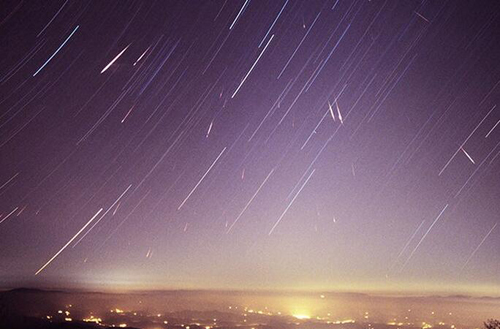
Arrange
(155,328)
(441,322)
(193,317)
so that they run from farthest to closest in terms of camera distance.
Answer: (441,322), (193,317), (155,328)

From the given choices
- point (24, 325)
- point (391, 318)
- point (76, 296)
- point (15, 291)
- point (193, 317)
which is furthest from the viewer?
point (391, 318)

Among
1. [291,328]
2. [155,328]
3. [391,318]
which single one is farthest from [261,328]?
[391,318]

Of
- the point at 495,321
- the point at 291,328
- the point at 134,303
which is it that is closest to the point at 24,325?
the point at 495,321

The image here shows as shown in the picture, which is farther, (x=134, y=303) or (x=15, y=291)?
(x=134, y=303)

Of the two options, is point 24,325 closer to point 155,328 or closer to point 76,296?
point 155,328

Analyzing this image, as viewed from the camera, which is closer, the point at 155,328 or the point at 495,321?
the point at 495,321

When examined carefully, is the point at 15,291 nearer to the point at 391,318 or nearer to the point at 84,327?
the point at 84,327

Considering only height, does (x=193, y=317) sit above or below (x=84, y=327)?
below

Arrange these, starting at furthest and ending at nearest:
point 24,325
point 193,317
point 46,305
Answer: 1. point 193,317
2. point 46,305
3. point 24,325

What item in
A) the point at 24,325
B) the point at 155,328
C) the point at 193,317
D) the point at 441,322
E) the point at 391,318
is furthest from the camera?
the point at 391,318
